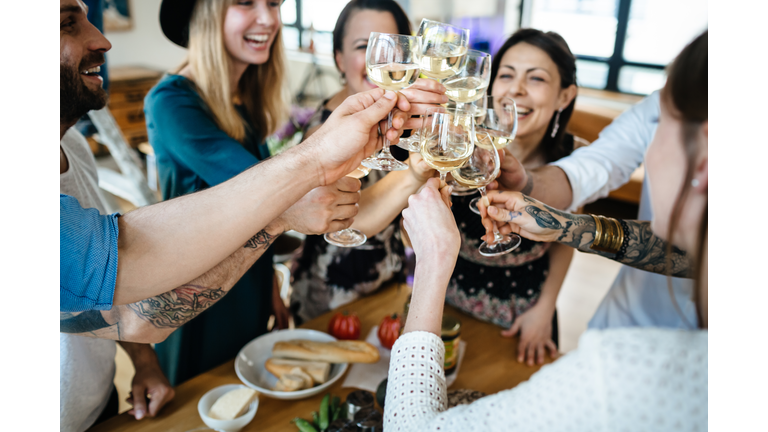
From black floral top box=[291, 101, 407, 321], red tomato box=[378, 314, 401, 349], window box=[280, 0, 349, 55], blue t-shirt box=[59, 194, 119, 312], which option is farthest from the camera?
window box=[280, 0, 349, 55]

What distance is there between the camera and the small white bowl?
3.85 ft

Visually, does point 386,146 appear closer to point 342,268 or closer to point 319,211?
point 319,211

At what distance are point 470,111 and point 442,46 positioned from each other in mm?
327

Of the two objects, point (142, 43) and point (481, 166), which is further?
point (142, 43)

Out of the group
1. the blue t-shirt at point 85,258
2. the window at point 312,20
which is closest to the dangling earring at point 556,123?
the blue t-shirt at point 85,258

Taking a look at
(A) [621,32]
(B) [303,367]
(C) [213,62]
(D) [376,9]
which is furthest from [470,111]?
(A) [621,32]

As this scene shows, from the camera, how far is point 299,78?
25.8ft

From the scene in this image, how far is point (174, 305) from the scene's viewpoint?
3.68ft

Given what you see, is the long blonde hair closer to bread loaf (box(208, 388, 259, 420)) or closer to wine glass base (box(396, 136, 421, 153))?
wine glass base (box(396, 136, 421, 153))

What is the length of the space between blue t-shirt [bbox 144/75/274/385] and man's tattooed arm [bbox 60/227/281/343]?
509 mm

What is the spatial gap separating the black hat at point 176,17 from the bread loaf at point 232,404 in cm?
136

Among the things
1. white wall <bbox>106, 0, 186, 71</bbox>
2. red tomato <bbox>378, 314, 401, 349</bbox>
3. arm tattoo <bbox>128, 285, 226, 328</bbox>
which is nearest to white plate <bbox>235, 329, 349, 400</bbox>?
red tomato <bbox>378, 314, 401, 349</bbox>

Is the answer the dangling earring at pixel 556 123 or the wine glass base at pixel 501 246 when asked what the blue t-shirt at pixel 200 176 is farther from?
the dangling earring at pixel 556 123
